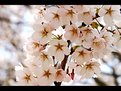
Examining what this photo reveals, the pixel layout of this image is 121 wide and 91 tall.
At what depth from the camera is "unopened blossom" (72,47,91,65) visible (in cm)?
152

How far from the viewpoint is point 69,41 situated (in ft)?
5.21

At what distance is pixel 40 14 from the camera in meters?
1.66

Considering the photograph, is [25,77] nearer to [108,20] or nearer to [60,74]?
[60,74]

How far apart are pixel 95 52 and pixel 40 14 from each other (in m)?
0.32

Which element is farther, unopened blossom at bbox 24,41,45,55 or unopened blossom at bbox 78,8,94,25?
unopened blossom at bbox 24,41,45,55

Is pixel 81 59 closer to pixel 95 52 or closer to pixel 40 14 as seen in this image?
pixel 95 52

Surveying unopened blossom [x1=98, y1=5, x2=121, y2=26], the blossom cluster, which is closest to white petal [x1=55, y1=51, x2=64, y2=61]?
the blossom cluster

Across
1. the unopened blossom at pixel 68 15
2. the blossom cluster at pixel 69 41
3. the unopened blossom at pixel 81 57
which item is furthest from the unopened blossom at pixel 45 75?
the unopened blossom at pixel 68 15

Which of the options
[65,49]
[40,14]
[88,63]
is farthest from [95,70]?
[40,14]

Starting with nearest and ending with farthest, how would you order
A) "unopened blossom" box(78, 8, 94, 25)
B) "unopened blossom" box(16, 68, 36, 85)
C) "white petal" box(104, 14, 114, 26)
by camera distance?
"unopened blossom" box(78, 8, 94, 25), "white petal" box(104, 14, 114, 26), "unopened blossom" box(16, 68, 36, 85)

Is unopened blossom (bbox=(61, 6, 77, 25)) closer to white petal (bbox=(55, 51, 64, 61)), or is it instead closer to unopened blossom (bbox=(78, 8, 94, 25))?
unopened blossom (bbox=(78, 8, 94, 25))

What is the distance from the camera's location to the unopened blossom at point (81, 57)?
152 cm

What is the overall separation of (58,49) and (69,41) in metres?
0.06

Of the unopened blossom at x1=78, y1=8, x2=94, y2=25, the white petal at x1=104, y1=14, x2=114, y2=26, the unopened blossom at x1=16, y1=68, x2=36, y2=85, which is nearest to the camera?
the unopened blossom at x1=78, y1=8, x2=94, y2=25
